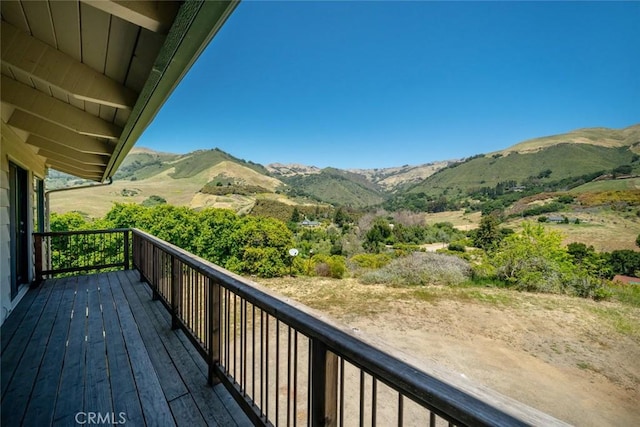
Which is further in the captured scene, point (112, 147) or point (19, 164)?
point (19, 164)

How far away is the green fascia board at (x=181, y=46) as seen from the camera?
2.84 feet

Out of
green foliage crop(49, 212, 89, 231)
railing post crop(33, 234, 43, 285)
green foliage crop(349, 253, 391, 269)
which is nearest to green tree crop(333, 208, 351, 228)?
green foliage crop(349, 253, 391, 269)

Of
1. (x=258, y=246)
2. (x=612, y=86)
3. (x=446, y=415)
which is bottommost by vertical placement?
(x=258, y=246)

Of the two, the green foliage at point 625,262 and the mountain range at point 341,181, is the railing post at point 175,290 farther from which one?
the mountain range at point 341,181

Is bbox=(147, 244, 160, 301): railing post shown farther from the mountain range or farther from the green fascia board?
the mountain range

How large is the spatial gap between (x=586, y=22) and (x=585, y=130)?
45.7m

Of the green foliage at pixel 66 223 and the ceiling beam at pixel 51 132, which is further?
the green foliage at pixel 66 223

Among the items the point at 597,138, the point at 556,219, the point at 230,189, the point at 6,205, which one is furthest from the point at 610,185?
the point at 230,189

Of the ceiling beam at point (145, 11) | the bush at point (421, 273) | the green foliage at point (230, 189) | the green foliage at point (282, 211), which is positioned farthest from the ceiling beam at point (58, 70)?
the green foliage at point (230, 189)

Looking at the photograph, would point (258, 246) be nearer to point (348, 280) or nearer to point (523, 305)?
point (348, 280)

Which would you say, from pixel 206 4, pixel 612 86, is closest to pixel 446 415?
pixel 206 4

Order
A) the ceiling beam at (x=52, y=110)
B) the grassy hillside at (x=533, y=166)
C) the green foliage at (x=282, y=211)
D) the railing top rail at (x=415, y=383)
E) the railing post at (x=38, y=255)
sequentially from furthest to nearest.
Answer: the grassy hillside at (x=533, y=166) < the green foliage at (x=282, y=211) < the railing post at (x=38, y=255) < the ceiling beam at (x=52, y=110) < the railing top rail at (x=415, y=383)

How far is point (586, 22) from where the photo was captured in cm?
2555

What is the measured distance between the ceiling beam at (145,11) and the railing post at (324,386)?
1405 millimetres
